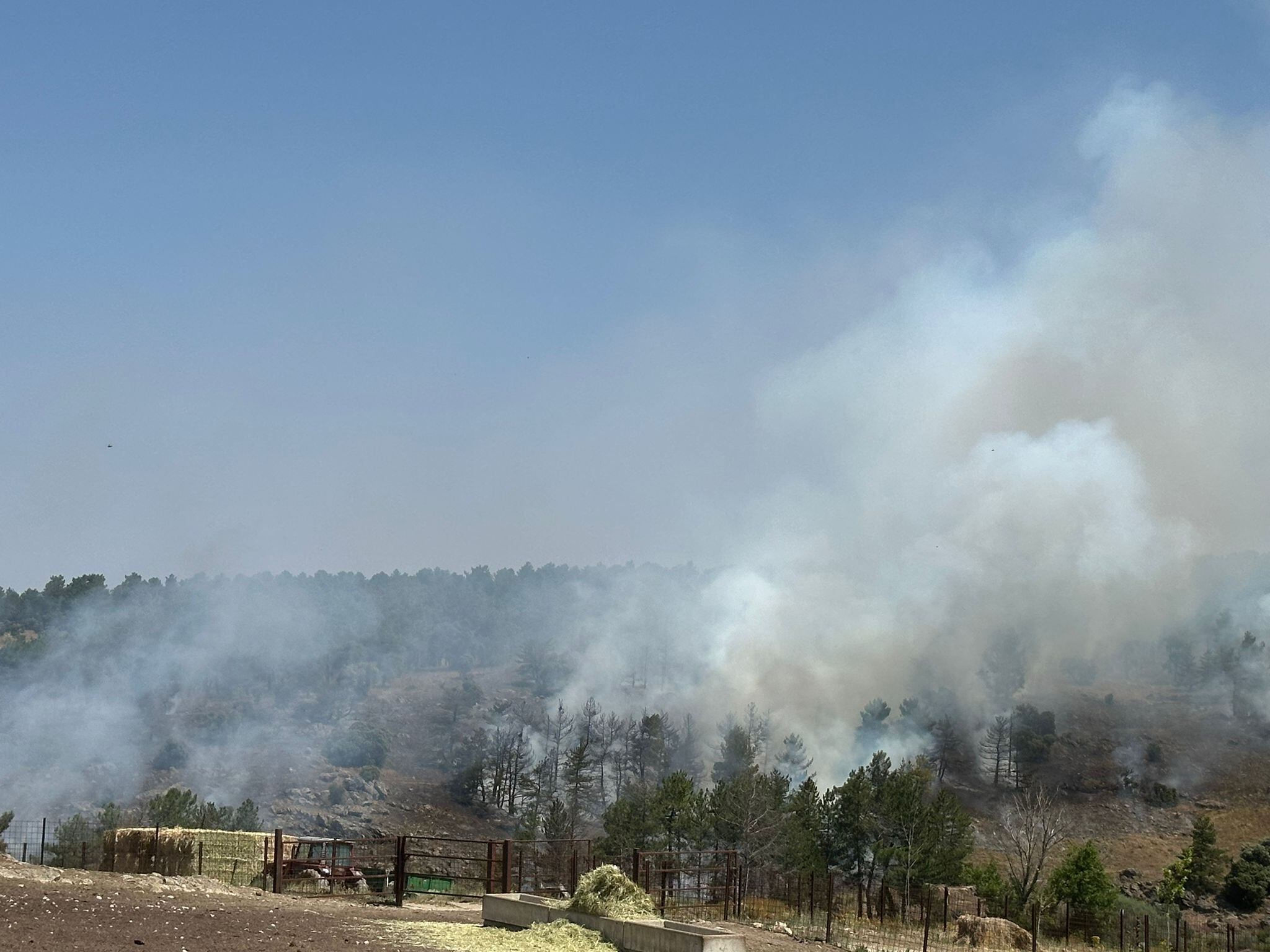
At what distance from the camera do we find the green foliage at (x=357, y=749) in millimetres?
111500

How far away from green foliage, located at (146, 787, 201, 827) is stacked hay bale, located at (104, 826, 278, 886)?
19.6 m

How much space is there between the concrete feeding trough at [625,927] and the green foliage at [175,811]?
127ft

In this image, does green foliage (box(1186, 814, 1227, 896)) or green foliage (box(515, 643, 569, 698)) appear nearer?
green foliage (box(1186, 814, 1227, 896))

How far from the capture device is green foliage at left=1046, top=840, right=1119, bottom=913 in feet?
169

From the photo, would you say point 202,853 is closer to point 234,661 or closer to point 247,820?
point 247,820

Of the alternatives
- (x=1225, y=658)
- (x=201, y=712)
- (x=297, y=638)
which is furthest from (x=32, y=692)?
(x=1225, y=658)

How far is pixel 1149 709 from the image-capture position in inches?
5113

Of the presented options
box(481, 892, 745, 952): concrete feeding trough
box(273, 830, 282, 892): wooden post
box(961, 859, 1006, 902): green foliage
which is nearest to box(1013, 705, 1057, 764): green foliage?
box(961, 859, 1006, 902): green foliage

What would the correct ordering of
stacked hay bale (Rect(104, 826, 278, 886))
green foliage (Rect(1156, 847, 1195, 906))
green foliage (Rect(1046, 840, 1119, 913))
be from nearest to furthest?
stacked hay bale (Rect(104, 826, 278, 886)) < green foliage (Rect(1046, 840, 1119, 913)) < green foliage (Rect(1156, 847, 1195, 906))

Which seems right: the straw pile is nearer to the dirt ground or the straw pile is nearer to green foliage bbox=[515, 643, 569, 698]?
the dirt ground

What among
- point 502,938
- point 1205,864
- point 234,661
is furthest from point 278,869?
point 234,661

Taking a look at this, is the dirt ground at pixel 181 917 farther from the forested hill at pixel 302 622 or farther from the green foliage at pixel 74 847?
the forested hill at pixel 302 622

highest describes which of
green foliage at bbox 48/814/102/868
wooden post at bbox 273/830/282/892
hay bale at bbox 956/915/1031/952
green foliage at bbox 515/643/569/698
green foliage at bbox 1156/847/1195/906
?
green foliage at bbox 515/643/569/698

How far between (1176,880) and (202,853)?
55.1 meters
